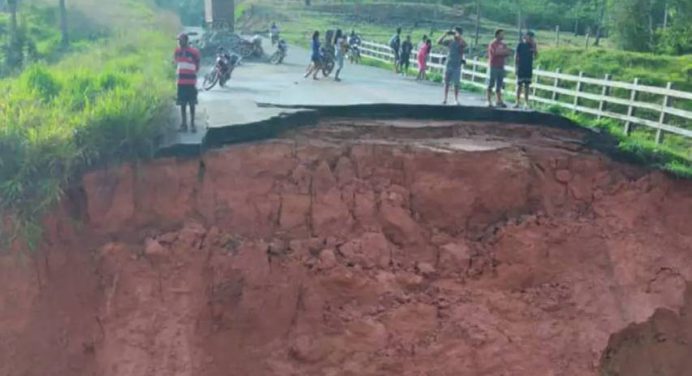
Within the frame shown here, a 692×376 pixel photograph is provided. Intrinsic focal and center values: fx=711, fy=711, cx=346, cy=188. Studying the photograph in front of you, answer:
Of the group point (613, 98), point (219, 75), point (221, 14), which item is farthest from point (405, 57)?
point (221, 14)

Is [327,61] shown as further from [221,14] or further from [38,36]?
[221,14]

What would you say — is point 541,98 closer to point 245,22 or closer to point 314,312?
point 314,312

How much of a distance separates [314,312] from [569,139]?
4.62 metres

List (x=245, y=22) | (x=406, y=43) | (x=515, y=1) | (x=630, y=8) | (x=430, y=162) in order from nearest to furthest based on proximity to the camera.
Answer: (x=430, y=162) → (x=406, y=43) → (x=630, y=8) → (x=515, y=1) → (x=245, y=22)

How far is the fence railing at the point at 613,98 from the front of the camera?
12039mm

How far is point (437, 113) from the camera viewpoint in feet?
35.6

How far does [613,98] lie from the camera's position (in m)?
13.0

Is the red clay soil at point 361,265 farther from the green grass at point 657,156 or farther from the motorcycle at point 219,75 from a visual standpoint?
the motorcycle at point 219,75

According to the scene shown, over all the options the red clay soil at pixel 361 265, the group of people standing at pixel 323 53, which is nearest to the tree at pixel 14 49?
the group of people standing at pixel 323 53

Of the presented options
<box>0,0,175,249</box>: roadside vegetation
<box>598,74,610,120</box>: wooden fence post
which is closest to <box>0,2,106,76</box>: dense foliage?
<box>0,0,175,249</box>: roadside vegetation

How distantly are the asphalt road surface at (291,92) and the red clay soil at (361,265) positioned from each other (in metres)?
1.14

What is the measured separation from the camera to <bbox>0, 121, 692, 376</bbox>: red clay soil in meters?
7.88

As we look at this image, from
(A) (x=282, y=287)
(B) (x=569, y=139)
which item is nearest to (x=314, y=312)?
(A) (x=282, y=287)

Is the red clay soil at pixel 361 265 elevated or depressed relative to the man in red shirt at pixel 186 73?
depressed
